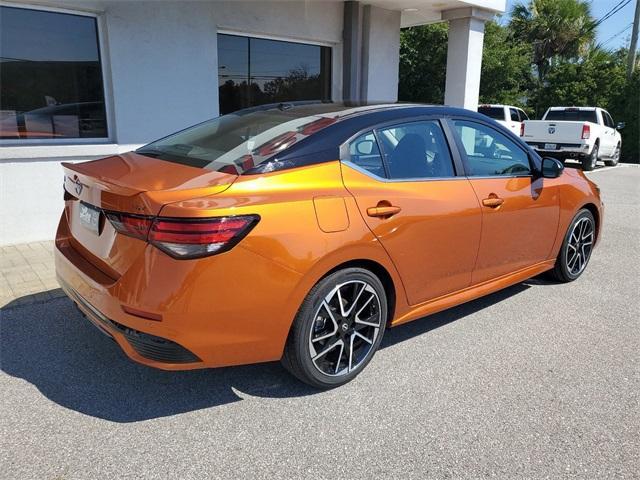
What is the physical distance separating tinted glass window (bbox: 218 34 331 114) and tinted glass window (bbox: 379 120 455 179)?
4.72 meters

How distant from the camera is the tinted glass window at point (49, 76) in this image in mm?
5887

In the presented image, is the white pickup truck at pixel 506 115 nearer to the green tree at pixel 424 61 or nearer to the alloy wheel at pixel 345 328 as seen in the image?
the green tree at pixel 424 61

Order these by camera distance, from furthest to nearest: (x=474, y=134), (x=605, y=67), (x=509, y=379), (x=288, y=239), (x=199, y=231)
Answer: (x=605, y=67) → (x=474, y=134) → (x=509, y=379) → (x=288, y=239) → (x=199, y=231)

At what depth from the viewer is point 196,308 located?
100 inches

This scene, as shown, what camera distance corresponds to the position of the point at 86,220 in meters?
3.04

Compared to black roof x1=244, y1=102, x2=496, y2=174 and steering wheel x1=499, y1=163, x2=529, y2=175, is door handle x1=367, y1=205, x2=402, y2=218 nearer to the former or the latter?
black roof x1=244, y1=102, x2=496, y2=174

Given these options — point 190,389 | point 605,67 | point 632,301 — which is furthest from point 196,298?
point 605,67

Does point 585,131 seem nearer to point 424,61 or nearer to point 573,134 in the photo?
point 573,134

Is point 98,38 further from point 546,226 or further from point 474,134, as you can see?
point 546,226

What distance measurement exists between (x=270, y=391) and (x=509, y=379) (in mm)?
1462

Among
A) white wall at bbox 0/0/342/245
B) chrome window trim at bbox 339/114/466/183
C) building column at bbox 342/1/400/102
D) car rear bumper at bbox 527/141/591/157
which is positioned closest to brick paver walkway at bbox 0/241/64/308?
white wall at bbox 0/0/342/245

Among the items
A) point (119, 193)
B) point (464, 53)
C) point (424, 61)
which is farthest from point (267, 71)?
point (424, 61)

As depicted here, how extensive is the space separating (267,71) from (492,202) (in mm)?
5332

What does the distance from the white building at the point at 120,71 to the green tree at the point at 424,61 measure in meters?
14.3
